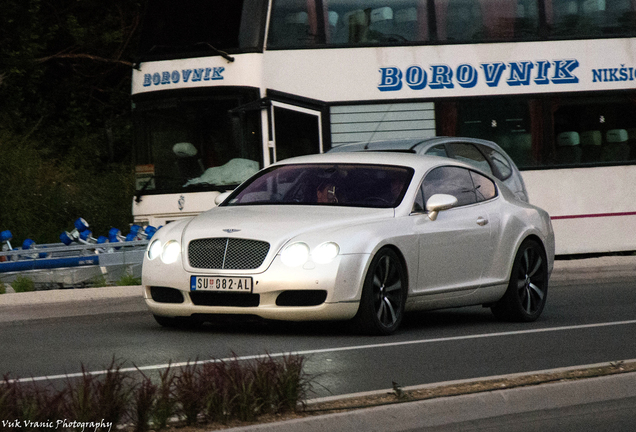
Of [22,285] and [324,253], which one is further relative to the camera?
[22,285]

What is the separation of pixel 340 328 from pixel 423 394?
406 cm

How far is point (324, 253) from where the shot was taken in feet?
31.0

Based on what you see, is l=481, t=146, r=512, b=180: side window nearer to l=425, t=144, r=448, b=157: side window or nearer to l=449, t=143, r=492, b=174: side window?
l=449, t=143, r=492, b=174: side window

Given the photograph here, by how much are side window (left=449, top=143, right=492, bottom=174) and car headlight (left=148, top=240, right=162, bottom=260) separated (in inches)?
179

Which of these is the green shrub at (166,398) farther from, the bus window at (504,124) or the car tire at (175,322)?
the bus window at (504,124)

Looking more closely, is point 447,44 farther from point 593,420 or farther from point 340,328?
point 593,420

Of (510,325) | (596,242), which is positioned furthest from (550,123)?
(510,325)

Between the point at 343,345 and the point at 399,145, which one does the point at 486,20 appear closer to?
the point at 399,145

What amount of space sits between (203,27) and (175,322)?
24.7ft

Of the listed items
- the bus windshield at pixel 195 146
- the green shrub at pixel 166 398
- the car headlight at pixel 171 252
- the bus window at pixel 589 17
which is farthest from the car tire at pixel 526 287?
the bus window at pixel 589 17

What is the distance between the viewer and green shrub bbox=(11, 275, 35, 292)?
1373 cm

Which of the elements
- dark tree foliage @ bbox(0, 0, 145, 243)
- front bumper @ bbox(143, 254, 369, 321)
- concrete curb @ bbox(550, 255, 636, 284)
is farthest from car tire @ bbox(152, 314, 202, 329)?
dark tree foliage @ bbox(0, 0, 145, 243)

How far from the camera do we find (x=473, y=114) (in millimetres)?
19391

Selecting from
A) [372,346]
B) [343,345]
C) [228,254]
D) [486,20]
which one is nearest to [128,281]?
[228,254]
